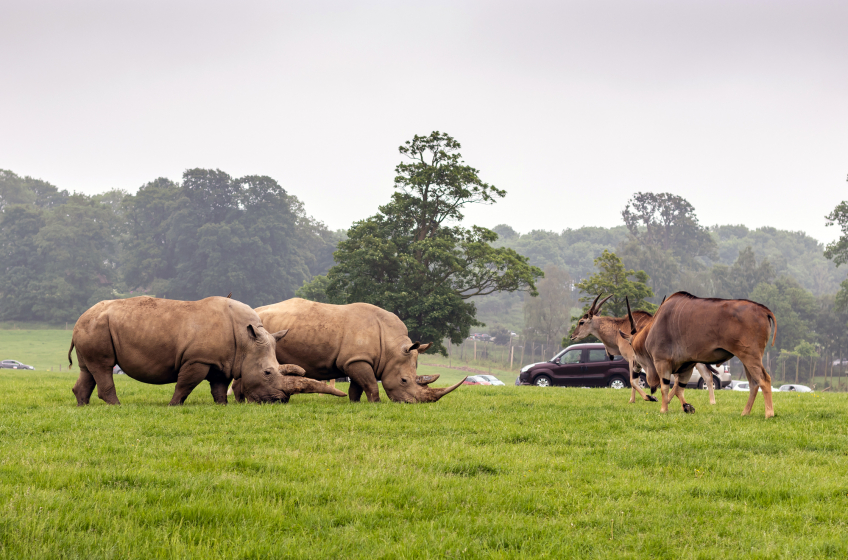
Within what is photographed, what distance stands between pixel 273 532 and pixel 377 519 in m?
0.88

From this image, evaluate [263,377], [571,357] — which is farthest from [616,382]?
[263,377]

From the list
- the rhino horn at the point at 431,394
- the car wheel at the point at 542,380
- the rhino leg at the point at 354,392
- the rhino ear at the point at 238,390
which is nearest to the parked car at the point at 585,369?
the car wheel at the point at 542,380

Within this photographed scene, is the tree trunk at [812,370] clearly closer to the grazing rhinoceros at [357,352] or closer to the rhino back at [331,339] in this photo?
the grazing rhinoceros at [357,352]

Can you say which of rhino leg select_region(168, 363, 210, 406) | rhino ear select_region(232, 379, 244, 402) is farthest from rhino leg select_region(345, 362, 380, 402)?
rhino leg select_region(168, 363, 210, 406)

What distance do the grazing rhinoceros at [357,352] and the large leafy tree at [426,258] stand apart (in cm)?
2106

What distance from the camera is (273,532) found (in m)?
5.38

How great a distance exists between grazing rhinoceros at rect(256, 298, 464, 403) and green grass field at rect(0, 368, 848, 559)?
3.43 m

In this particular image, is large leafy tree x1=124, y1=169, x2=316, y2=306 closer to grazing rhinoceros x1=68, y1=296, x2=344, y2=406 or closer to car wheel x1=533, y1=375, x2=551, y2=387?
→ car wheel x1=533, y1=375, x2=551, y2=387

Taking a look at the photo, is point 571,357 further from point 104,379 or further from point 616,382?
point 104,379

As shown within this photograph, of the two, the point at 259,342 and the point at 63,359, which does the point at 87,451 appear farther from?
the point at 63,359

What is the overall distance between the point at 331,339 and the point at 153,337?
3.63 metres

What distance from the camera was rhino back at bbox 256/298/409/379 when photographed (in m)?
14.6

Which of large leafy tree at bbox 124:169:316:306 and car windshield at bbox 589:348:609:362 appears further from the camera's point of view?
large leafy tree at bbox 124:169:316:306

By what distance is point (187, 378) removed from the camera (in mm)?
12867
